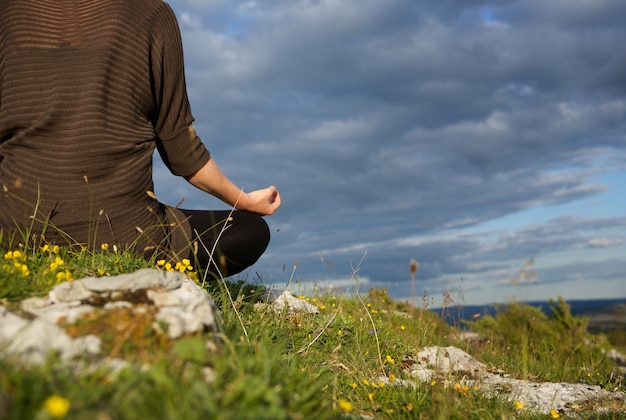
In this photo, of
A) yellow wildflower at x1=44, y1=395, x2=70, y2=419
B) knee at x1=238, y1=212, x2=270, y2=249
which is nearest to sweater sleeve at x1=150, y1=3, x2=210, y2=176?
knee at x1=238, y1=212, x2=270, y2=249

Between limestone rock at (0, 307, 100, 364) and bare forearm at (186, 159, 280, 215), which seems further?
bare forearm at (186, 159, 280, 215)

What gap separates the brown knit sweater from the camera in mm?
3795

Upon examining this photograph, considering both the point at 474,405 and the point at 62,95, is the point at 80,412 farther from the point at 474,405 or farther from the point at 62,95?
the point at 474,405

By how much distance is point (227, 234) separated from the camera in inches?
187

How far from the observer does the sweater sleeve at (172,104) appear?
407cm

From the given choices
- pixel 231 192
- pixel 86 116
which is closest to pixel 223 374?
pixel 86 116

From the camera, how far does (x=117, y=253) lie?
4.12 metres

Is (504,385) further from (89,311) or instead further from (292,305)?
(89,311)

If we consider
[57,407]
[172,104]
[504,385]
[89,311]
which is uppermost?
[172,104]

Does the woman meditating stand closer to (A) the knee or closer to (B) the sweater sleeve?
(B) the sweater sleeve

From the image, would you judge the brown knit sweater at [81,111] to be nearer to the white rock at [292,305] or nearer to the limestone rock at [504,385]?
the white rock at [292,305]

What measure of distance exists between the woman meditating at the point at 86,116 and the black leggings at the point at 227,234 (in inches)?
20.9

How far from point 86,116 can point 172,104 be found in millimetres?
659

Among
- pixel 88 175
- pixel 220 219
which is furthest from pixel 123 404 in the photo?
pixel 220 219
